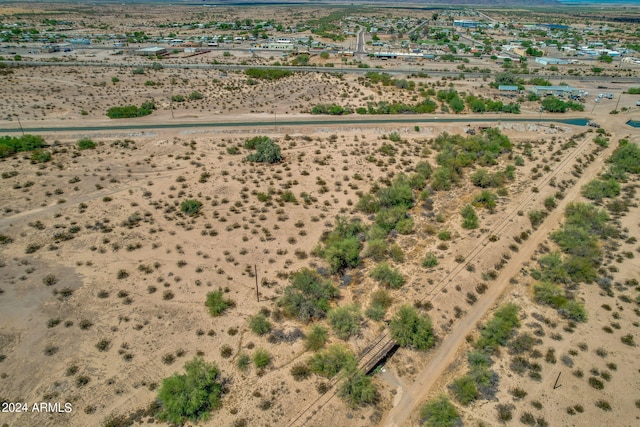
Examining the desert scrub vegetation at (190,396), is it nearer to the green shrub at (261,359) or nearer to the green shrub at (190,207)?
the green shrub at (261,359)

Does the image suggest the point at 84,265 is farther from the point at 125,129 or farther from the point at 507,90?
the point at 507,90

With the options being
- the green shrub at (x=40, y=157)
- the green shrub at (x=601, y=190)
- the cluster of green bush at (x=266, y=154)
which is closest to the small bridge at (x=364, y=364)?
the cluster of green bush at (x=266, y=154)

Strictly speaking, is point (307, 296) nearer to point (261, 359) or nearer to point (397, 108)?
point (261, 359)

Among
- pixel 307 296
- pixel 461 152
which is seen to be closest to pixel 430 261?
pixel 307 296

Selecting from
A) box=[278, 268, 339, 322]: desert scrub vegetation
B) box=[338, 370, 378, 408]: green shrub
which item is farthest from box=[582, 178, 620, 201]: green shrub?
box=[338, 370, 378, 408]: green shrub

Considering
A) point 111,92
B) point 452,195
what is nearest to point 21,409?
point 452,195
